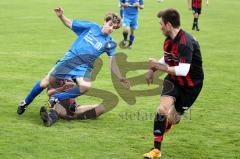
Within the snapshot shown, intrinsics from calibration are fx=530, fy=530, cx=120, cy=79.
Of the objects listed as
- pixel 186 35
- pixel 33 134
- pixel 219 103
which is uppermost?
pixel 186 35

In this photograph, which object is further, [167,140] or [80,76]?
[80,76]

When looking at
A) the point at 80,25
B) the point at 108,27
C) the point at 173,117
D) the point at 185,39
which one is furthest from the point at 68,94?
the point at 185,39

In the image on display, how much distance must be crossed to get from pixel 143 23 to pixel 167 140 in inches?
754

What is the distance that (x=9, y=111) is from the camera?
9.37m

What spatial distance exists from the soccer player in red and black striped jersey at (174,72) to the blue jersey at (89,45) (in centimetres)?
196

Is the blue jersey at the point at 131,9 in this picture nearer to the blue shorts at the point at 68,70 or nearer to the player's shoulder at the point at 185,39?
the blue shorts at the point at 68,70

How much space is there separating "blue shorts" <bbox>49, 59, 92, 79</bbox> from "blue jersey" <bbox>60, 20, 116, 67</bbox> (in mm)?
77

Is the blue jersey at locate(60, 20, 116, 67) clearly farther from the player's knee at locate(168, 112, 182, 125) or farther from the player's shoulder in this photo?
the player's shoulder

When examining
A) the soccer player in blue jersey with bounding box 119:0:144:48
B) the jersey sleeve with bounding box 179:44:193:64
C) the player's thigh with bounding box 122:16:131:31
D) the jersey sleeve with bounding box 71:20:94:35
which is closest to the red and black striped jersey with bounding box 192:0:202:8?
the soccer player in blue jersey with bounding box 119:0:144:48

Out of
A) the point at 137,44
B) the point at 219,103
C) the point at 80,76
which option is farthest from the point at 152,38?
the point at 80,76

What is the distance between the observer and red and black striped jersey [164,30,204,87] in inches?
277

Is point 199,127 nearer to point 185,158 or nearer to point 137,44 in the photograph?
point 185,158

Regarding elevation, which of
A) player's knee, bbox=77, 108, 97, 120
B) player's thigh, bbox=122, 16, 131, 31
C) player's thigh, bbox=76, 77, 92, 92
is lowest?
player's thigh, bbox=122, 16, 131, 31

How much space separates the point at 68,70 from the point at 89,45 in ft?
1.86
